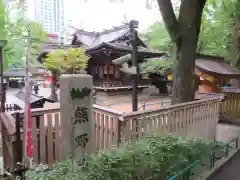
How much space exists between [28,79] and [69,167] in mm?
1360

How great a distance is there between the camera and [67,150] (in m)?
3.10

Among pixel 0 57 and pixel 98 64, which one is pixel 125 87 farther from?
pixel 0 57

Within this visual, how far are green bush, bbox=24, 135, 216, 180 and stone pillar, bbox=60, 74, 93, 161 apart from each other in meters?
0.27

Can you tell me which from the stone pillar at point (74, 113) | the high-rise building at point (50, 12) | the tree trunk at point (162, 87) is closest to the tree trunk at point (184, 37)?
the stone pillar at point (74, 113)

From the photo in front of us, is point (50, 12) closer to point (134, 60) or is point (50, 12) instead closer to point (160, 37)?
point (134, 60)

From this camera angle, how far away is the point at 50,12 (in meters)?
9.24

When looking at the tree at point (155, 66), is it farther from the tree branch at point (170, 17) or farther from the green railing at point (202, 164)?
the green railing at point (202, 164)

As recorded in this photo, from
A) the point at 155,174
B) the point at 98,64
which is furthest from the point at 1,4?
the point at 155,174

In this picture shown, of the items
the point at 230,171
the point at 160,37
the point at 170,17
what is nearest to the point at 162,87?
the point at 160,37

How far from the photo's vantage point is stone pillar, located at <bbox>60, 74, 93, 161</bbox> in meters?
3.06

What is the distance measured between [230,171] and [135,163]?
2498 mm

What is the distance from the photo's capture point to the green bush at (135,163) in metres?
2.53

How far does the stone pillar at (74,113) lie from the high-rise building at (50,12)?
6.72 metres

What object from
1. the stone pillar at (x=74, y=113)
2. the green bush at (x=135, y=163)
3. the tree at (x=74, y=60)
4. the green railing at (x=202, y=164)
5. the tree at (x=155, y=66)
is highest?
the tree at (x=155, y=66)
